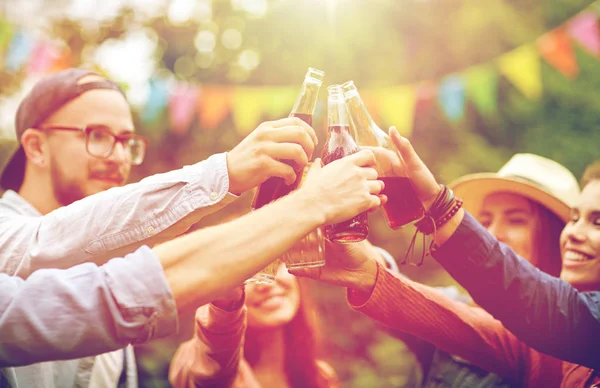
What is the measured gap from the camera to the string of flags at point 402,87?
3.92 meters

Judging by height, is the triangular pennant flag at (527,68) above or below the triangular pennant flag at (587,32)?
below

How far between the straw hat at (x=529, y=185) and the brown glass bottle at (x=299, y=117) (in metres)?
1.16

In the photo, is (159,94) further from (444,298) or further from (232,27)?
(444,298)

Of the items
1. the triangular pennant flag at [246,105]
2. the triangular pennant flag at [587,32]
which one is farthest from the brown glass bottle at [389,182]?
the triangular pennant flag at [246,105]

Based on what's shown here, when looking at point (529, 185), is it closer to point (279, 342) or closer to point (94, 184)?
point (279, 342)

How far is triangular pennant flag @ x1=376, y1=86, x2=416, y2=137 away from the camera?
4.38 meters

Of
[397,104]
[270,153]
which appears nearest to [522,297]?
[270,153]

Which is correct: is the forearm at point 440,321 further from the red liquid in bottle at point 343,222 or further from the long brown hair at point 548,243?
the long brown hair at point 548,243

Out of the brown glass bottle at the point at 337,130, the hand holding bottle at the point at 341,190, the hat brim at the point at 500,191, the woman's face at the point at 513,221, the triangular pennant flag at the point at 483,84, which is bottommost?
the woman's face at the point at 513,221

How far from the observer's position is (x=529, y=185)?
7.32ft

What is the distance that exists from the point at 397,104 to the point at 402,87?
17 cm

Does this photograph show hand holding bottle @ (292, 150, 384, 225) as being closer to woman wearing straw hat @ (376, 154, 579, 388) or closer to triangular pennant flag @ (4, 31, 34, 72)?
woman wearing straw hat @ (376, 154, 579, 388)

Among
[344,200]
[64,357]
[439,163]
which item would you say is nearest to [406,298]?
[344,200]

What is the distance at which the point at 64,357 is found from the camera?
39.3 inches
